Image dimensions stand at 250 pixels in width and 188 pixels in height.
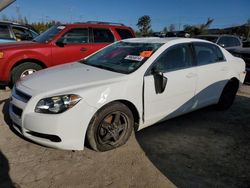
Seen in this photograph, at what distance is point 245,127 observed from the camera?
463cm

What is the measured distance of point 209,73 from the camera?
4.59m

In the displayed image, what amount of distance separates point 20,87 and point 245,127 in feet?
12.6

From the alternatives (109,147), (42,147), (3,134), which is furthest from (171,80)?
(3,134)

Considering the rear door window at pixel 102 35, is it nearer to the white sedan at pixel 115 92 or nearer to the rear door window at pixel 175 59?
the white sedan at pixel 115 92

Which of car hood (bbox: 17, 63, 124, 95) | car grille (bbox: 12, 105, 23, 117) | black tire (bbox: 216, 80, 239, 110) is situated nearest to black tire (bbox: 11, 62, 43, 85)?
car hood (bbox: 17, 63, 124, 95)

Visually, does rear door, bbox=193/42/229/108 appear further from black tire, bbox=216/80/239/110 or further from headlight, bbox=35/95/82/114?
headlight, bbox=35/95/82/114

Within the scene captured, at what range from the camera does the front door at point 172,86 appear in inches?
145

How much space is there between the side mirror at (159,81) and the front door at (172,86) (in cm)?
4

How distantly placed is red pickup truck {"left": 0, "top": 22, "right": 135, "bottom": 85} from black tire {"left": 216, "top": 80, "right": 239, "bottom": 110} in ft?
11.2

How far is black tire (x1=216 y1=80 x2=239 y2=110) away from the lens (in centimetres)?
525

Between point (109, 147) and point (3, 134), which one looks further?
point (3, 134)

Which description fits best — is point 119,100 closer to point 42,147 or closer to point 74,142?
point 74,142

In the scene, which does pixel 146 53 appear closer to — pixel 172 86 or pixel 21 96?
pixel 172 86

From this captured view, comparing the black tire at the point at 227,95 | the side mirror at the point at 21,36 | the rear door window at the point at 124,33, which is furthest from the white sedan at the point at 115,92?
the side mirror at the point at 21,36
